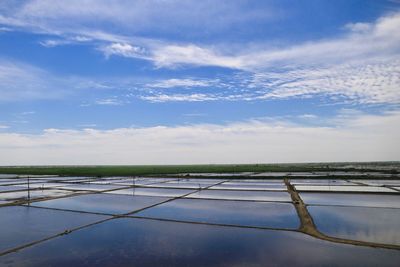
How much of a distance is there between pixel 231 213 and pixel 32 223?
6.25 m

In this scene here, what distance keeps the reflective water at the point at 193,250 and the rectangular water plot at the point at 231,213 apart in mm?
1154

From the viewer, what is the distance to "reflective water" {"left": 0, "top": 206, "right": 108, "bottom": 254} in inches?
285

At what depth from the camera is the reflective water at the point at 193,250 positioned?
5.59m

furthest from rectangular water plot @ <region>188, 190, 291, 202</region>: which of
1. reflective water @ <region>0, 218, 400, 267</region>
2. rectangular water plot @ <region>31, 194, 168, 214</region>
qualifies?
reflective water @ <region>0, 218, 400, 267</region>

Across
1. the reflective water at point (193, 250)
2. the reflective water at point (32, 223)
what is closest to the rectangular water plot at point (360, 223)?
the reflective water at point (193, 250)

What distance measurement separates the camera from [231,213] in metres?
10.6

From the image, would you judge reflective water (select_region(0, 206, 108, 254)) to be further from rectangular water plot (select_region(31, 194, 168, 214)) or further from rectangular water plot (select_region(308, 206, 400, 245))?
rectangular water plot (select_region(308, 206, 400, 245))

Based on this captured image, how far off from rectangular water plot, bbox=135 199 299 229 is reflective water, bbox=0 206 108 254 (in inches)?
85.2

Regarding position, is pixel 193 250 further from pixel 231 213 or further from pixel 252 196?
pixel 252 196

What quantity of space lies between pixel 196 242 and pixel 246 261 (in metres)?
1.62

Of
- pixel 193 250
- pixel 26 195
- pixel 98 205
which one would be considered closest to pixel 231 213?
pixel 193 250

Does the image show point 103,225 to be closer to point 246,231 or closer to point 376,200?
point 246,231

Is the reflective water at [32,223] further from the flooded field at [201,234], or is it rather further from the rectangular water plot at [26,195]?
the rectangular water plot at [26,195]

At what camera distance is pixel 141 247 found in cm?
657
